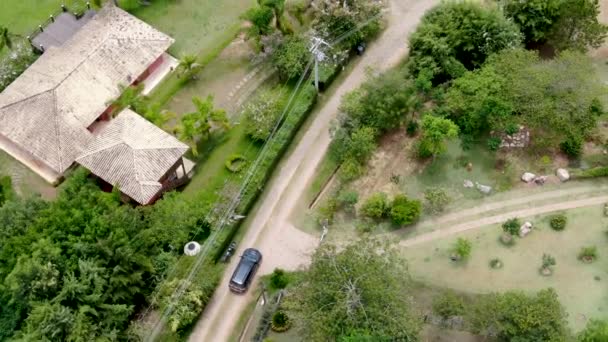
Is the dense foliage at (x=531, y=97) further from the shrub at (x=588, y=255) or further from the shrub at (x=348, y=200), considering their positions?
the shrub at (x=348, y=200)

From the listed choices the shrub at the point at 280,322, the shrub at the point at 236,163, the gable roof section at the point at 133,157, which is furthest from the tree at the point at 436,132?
the gable roof section at the point at 133,157

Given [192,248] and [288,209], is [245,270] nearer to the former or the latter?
[192,248]

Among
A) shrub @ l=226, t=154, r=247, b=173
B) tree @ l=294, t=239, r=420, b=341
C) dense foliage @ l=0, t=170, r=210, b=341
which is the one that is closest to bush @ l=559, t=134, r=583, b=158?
tree @ l=294, t=239, r=420, b=341

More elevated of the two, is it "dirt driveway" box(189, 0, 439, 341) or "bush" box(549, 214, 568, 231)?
"dirt driveway" box(189, 0, 439, 341)

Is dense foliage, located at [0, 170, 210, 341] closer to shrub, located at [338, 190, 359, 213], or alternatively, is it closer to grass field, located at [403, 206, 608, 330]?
shrub, located at [338, 190, 359, 213]

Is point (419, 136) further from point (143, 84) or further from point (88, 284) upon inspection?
point (88, 284)

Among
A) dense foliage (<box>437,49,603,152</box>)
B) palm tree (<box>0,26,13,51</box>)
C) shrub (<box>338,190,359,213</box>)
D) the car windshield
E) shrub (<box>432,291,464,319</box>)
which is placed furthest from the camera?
palm tree (<box>0,26,13,51</box>)

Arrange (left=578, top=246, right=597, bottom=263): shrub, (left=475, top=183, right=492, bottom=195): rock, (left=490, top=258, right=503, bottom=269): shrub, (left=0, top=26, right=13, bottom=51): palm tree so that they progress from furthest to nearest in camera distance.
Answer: (left=0, top=26, right=13, bottom=51): palm tree → (left=475, top=183, right=492, bottom=195): rock → (left=490, top=258, right=503, bottom=269): shrub → (left=578, top=246, right=597, bottom=263): shrub
